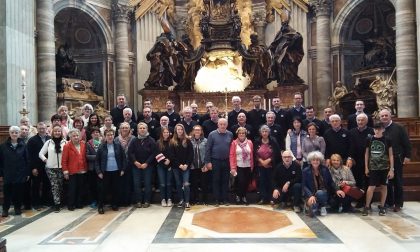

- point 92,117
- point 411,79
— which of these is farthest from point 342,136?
point 411,79

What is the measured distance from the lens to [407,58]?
14383mm

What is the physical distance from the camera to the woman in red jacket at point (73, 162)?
312 inches

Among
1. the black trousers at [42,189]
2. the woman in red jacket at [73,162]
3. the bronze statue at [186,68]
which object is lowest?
the black trousers at [42,189]

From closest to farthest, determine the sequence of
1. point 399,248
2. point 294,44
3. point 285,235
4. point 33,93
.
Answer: point 399,248, point 285,235, point 33,93, point 294,44

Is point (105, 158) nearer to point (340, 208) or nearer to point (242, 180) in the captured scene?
point (242, 180)

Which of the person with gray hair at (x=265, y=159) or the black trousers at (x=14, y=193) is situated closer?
the black trousers at (x=14, y=193)

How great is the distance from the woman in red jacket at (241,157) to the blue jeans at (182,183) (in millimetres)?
824

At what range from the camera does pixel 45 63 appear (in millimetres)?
15172

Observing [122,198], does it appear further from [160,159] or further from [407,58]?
[407,58]

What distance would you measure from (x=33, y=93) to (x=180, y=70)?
639 centimetres

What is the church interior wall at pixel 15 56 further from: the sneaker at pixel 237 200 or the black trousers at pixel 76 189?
the sneaker at pixel 237 200

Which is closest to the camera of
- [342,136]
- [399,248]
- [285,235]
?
[399,248]

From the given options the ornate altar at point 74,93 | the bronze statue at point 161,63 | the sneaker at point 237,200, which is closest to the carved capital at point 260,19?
the bronze statue at point 161,63

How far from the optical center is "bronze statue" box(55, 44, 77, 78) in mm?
17328
